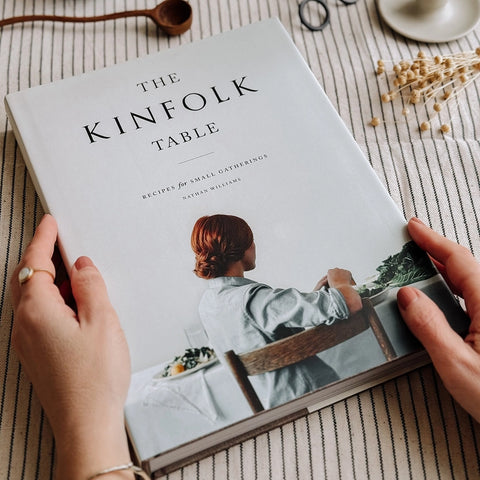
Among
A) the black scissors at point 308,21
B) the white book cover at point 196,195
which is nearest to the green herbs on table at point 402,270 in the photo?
the white book cover at point 196,195

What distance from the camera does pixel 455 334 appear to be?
548 millimetres

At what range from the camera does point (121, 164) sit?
65 cm

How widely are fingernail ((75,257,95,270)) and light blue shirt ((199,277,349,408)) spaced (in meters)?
0.12

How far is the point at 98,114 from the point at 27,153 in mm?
96

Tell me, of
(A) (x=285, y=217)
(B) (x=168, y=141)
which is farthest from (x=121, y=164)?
(A) (x=285, y=217)

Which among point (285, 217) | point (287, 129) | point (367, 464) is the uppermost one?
point (287, 129)

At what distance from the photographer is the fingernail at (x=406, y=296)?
0.56 metres

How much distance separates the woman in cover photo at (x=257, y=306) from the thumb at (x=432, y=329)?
5cm

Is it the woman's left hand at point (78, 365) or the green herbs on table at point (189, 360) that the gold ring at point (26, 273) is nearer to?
the woman's left hand at point (78, 365)

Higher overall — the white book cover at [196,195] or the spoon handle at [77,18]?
the spoon handle at [77,18]

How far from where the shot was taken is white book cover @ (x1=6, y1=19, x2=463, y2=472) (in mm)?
540

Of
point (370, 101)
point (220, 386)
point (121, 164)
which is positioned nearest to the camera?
point (220, 386)

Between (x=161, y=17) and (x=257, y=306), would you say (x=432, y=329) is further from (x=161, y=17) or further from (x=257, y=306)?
(x=161, y=17)

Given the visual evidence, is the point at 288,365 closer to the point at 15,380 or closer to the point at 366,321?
the point at 366,321
